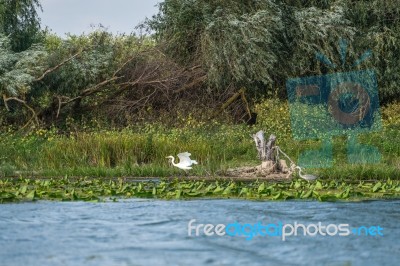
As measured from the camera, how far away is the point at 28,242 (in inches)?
287

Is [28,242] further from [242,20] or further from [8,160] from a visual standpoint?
[242,20]

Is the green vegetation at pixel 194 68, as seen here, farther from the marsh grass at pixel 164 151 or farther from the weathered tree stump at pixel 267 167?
the weathered tree stump at pixel 267 167

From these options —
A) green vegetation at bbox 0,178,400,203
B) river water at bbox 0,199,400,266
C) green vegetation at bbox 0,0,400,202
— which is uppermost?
green vegetation at bbox 0,0,400,202

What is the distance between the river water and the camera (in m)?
6.49

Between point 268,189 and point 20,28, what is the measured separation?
16.1 metres

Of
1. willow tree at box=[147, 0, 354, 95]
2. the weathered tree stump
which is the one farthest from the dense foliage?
the weathered tree stump

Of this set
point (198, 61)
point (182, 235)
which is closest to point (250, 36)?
point (198, 61)

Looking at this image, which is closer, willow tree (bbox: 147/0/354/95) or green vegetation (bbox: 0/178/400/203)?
green vegetation (bbox: 0/178/400/203)

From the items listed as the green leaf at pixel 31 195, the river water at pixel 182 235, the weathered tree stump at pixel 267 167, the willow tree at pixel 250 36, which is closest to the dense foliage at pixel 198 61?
the willow tree at pixel 250 36

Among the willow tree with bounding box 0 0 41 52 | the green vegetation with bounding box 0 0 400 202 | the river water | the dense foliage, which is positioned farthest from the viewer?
the willow tree with bounding box 0 0 41 52

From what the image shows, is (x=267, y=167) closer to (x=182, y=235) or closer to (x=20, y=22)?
(x=182, y=235)

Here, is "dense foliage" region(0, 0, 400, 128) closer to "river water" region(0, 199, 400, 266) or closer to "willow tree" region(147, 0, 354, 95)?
"willow tree" region(147, 0, 354, 95)

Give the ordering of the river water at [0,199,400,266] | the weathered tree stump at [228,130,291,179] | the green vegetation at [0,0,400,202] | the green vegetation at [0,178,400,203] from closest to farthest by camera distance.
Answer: the river water at [0,199,400,266]
the green vegetation at [0,178,400,203]
the weathered tree stump at [228,130,291,179]
the green vegetation at [0,0,400,202]

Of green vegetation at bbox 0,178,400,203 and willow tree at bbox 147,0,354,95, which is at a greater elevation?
willow tree at bbox 147,0,354,95
